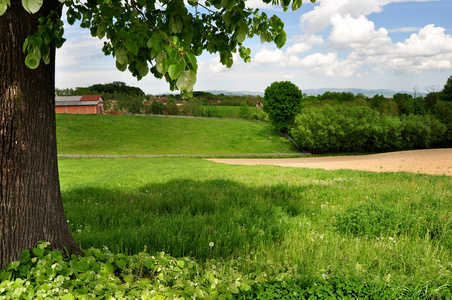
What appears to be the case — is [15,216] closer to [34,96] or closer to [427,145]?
[34,96]

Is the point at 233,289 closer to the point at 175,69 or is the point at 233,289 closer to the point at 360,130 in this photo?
the point at 175,69

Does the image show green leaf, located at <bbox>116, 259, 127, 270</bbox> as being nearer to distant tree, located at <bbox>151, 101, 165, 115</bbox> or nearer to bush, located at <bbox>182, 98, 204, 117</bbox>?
distant tree, located at <bbox>151, 101, 165, 115</bbox>

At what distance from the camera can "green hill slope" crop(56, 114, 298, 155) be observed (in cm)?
3725

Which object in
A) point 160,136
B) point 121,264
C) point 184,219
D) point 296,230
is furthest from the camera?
point 160,136

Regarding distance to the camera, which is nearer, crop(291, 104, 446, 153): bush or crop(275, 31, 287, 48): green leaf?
crop(275, 31, 287, 48): green leaf

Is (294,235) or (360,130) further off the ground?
(360,130)

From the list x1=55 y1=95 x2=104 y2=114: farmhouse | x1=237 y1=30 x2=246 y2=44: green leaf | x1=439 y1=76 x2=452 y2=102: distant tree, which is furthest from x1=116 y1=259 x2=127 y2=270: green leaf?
x1=439 y1=76 x2=452 y2=102: distant tree

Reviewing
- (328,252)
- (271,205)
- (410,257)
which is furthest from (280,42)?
(271,205)

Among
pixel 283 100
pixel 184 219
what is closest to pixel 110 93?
pixel 283 100

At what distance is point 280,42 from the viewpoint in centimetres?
396

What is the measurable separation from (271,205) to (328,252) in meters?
2.63

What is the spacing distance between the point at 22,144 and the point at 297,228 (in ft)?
14.6

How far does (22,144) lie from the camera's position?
3703 mm

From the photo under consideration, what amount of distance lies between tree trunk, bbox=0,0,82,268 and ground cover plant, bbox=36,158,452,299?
1.03m
